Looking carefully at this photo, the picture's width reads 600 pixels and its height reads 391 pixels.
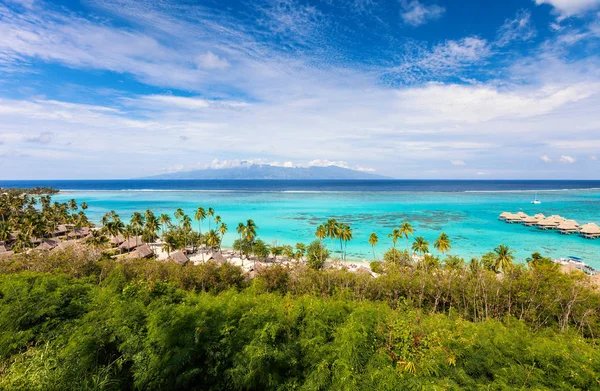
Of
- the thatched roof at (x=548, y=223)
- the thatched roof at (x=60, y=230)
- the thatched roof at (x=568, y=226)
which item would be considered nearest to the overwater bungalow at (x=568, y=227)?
the thatched roof at (x=568, y=226)

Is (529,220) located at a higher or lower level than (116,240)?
higher

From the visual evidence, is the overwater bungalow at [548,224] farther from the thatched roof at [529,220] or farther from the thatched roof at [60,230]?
the thatched roof at [60,230]

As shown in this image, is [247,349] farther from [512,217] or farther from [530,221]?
[512,217]

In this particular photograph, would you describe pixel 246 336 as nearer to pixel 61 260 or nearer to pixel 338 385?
pixel 338 385

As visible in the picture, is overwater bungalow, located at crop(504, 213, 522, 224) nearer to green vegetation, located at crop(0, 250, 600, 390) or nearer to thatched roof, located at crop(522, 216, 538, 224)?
thatched roof, located at crop(522, 216, 538, 224)

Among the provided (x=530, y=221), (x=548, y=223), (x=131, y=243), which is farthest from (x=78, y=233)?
(x=548, y=223)

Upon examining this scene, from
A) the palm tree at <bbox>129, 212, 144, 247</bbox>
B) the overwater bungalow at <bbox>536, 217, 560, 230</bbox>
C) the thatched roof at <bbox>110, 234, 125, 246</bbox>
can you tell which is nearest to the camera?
the thatched roof at <bbox>110, 234, 125, 246</bbox>

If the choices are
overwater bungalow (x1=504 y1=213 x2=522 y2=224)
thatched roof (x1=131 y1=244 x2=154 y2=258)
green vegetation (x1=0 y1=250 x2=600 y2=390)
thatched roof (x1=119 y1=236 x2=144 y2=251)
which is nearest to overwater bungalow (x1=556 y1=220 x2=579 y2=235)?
overwater bungalow (x1=504 y1=213 x2=522 y2=224)

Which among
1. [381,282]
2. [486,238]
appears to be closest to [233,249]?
[381,282]
